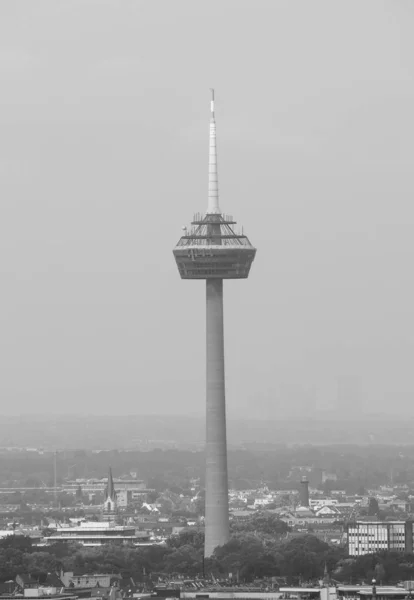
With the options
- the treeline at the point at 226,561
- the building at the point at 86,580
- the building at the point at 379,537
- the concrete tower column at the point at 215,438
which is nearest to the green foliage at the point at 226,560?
the treeline at the point at 226,561

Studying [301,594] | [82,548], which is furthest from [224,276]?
[301,594]

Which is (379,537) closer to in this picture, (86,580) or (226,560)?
(226,560)

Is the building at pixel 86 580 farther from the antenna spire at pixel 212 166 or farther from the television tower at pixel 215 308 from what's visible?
the antenna spire at pixel 212 166

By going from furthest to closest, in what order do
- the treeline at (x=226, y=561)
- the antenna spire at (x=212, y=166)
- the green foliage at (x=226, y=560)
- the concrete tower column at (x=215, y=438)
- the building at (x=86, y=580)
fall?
the antenna spire at (x=212, y=166)
the concrete tower column at (x=215, y=438)
the green foliage at (x=226, y=560)
the treeline at (x=226, y=561)
the building at (x=86, y=580)

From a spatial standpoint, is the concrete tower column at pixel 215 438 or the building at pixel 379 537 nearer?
the concrete tower column at pixel 215 438

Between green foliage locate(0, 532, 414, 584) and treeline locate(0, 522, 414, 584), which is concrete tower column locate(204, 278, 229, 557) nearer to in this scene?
Answer: green foliage locate(0, 532, 414, 584)

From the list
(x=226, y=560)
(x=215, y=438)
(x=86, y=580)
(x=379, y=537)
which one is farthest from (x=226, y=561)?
(x=379, y=537)

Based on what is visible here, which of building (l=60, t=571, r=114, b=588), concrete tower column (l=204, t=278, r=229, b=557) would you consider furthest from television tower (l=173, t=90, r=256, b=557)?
building (l=60, t=571, r=114, b=588)
